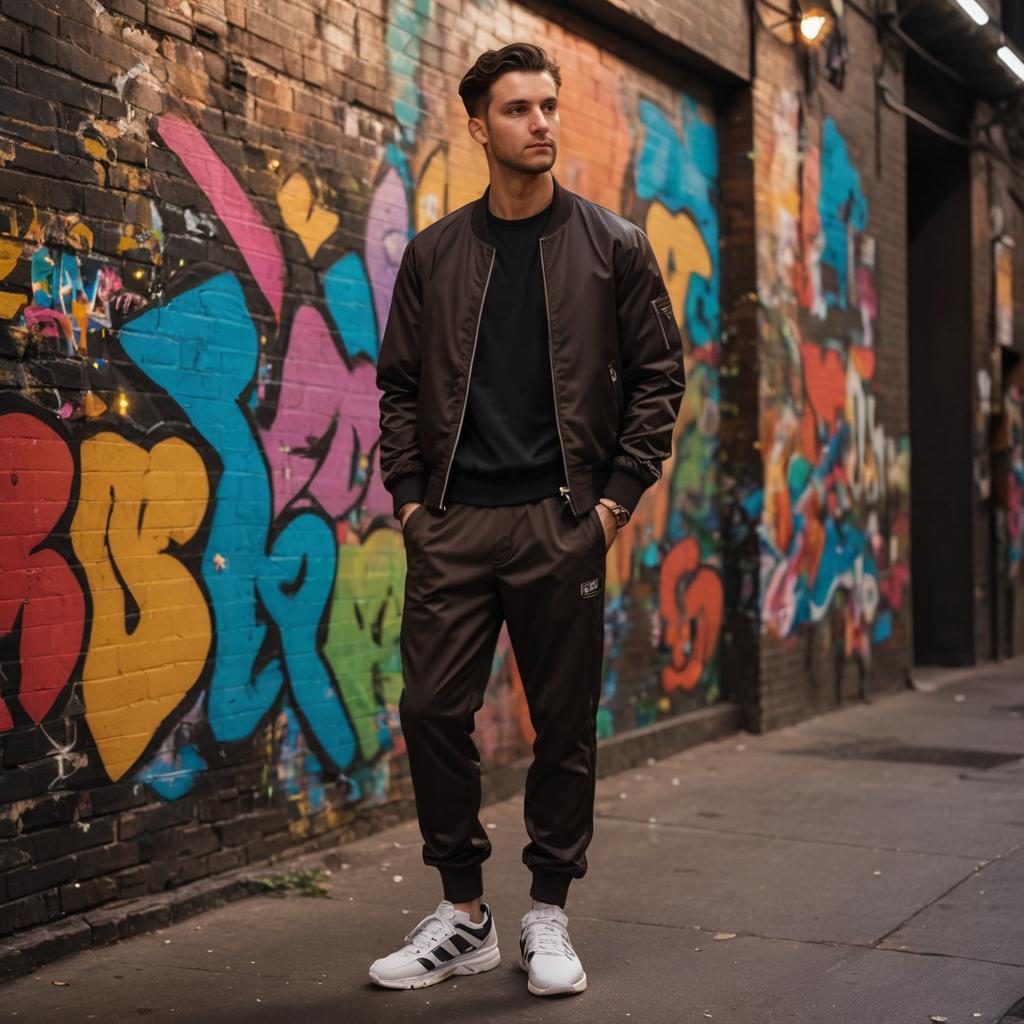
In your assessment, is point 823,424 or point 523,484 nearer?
point 523,484

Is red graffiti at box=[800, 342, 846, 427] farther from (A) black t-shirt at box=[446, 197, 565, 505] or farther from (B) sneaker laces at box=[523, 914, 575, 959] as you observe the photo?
(B) sneaker laces at box=[523, 914, 575, 959]

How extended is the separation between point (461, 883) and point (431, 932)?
0.49 ft

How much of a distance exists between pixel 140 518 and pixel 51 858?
1028mm

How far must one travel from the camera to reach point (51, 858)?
418cm

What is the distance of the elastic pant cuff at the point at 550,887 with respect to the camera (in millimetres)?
3822

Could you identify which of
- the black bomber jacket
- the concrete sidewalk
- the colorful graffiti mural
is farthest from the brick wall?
the black bomber jacket

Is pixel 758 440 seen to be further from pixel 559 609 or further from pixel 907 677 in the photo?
pixel 559 609

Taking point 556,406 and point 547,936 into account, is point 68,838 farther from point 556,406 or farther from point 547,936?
point 556,406

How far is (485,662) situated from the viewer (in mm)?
3846

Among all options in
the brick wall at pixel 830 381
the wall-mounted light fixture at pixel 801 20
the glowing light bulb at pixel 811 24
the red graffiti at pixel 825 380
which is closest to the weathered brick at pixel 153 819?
the brick wall at pixel 830 381

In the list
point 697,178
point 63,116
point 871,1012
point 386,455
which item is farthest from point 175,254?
point 697,178

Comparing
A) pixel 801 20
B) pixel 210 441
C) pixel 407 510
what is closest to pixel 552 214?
pixel 407 510

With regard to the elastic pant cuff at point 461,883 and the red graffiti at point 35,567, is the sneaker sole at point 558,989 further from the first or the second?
the red graffiti at point 35,567

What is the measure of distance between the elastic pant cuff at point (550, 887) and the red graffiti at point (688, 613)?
4.18 m
